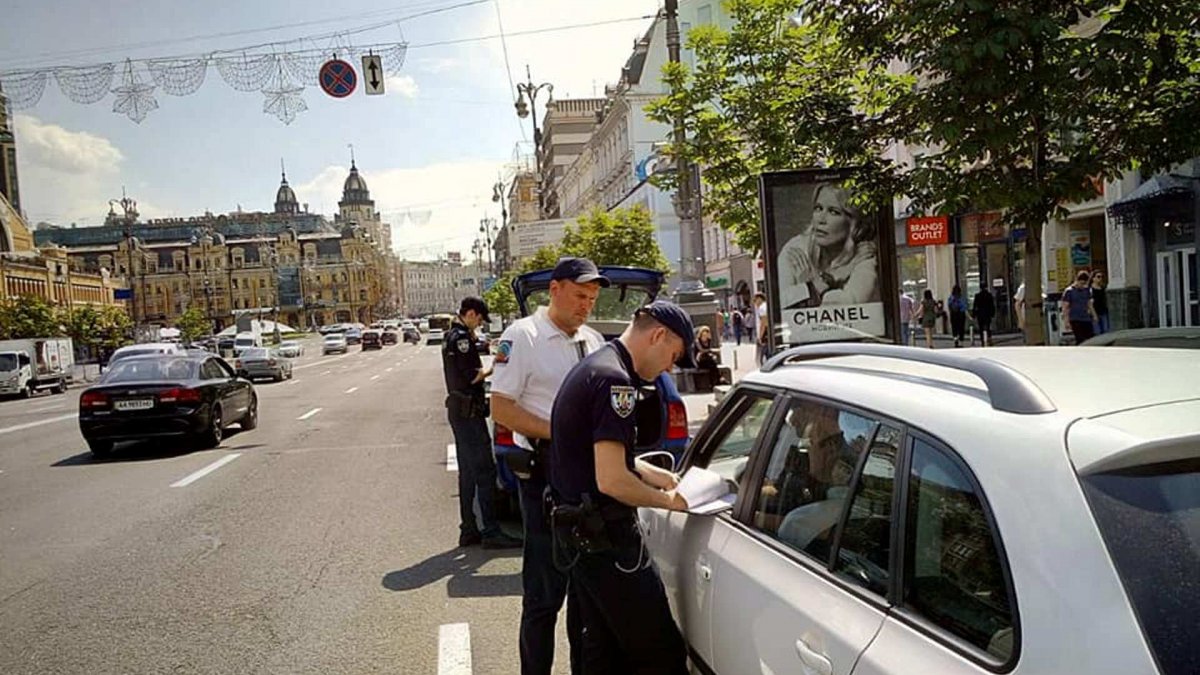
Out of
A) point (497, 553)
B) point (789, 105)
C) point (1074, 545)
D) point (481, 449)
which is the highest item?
point (789, 105)

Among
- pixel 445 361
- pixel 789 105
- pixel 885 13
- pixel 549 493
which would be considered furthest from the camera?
pixel 789 105

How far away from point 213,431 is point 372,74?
22.5 ft

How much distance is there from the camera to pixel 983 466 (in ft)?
6.06

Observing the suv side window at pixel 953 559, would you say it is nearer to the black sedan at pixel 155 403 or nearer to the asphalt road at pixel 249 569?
the asphalt road at pixel 249 569

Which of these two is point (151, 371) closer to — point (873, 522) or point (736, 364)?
point (736, 364)

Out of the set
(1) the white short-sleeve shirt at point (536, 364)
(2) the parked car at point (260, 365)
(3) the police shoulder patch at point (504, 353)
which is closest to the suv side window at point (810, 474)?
(1) the white short-sleeve shirt at point (536, 364)

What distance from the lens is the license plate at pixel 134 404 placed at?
1293 centimetres

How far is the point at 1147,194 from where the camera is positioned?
17.6m

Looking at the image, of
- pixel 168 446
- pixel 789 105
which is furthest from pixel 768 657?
pixel 168 446

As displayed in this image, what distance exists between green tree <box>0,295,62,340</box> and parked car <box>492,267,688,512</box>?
2065 inches

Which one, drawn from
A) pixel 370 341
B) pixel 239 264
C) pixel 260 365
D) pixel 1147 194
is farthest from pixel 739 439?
pixel 239 264

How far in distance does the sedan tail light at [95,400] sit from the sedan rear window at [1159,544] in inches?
542

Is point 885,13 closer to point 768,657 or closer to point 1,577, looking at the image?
point 768,657

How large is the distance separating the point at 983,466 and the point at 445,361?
5.78 metres
